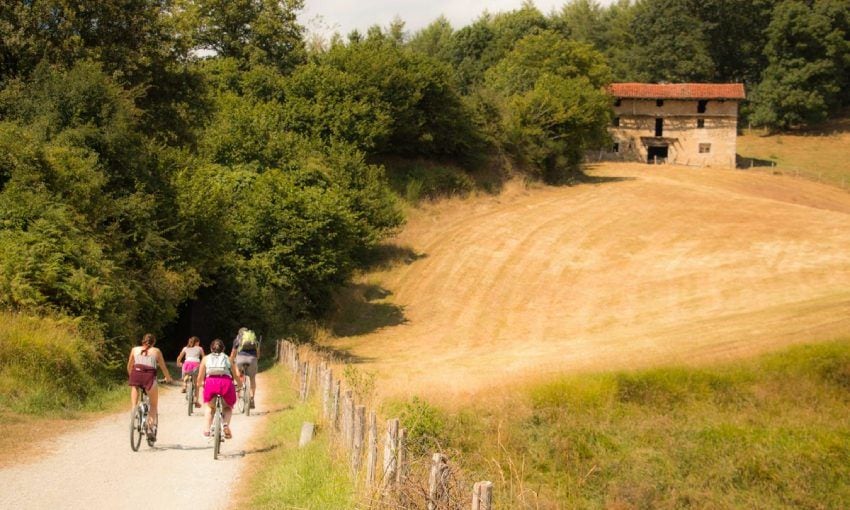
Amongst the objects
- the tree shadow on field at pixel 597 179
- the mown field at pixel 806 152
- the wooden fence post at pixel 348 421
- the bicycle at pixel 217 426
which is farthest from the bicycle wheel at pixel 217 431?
the mown field at pixel 806 152

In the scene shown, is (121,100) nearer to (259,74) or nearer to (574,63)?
(259,74)

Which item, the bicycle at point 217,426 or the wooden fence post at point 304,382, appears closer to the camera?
the bicycle at point 217,426

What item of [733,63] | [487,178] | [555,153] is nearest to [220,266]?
[487,178]

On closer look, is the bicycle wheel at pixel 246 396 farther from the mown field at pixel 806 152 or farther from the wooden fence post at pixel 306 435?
the mown field at pixel 806 152

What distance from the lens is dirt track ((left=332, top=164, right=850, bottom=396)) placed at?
88.9 ft

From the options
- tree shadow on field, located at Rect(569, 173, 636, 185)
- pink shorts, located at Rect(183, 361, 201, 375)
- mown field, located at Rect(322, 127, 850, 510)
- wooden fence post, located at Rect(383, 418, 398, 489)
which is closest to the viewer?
wooden fence post, located at Rect(383, 418, 398, 489)

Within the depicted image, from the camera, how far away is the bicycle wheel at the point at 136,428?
41.8 ft

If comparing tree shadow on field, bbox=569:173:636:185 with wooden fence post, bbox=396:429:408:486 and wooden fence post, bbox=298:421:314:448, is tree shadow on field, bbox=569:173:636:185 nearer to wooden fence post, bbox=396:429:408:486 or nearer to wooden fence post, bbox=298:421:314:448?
wooden fence post, bbox=298:421:314:448

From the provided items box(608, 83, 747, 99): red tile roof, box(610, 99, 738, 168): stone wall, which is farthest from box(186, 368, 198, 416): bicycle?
box(608, 83, 747, 99): red tile roof

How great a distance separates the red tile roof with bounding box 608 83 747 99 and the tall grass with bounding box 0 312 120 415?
7428 centimetres

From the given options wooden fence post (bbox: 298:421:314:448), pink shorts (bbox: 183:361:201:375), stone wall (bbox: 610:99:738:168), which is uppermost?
stone wall (bbox: 610:99:738:168)

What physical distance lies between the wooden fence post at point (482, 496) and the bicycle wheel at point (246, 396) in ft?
36.3

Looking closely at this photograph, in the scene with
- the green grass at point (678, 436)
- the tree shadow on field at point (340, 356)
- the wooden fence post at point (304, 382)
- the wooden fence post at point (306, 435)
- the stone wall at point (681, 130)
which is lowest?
the tree shadow on field at point (340, 356)

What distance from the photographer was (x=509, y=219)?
56250 mm
